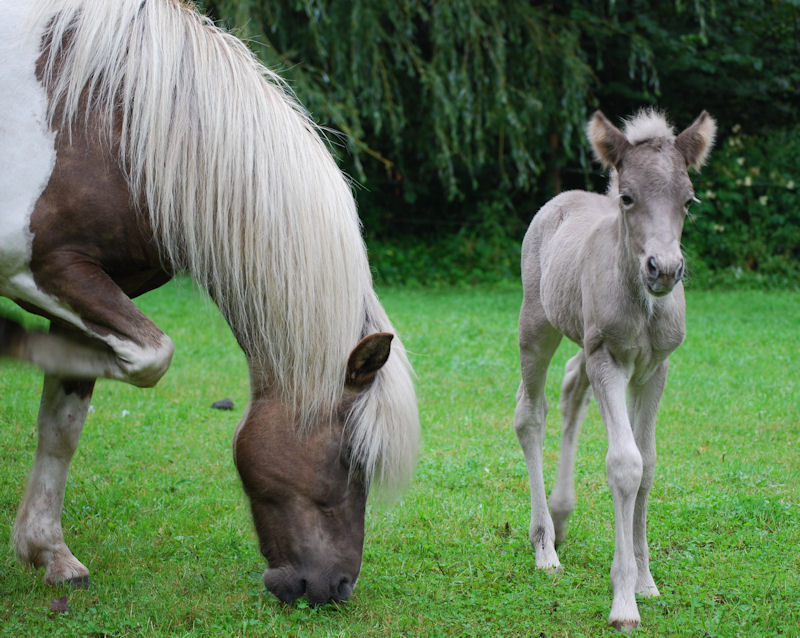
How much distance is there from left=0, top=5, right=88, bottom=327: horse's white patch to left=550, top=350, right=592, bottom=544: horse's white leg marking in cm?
223

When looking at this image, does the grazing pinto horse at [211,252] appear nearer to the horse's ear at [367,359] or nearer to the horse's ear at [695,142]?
the horse's ear at [367,359]

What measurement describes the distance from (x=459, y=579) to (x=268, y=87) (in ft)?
6.87

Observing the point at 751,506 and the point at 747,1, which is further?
the point at 747,1

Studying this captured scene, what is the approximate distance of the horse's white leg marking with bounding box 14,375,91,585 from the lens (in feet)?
11.9

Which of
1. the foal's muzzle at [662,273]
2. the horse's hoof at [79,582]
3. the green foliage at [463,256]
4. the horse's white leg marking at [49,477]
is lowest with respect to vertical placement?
the green foliage at [463,256]

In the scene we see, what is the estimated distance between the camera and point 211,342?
9000 millimetres

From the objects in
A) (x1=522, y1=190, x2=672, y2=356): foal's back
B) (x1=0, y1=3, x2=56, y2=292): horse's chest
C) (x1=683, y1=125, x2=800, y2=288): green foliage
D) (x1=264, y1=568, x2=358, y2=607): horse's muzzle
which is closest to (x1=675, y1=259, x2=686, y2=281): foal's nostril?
(x1=522, y1=190, x2=672, y2=356): foal's back

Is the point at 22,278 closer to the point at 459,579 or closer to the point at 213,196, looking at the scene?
the point at 213,196

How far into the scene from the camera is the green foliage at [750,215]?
542 inches

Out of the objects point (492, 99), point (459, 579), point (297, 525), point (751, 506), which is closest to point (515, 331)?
point (492, 99)

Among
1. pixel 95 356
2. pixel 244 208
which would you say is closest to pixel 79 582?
pixel 95 356

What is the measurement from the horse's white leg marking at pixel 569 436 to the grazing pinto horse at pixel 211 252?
1223 millimetres

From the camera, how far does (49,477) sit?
368 centimetres

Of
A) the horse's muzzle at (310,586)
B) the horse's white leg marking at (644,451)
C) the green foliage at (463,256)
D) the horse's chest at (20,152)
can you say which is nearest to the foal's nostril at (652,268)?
the horse's white leg marking at (644,451)
